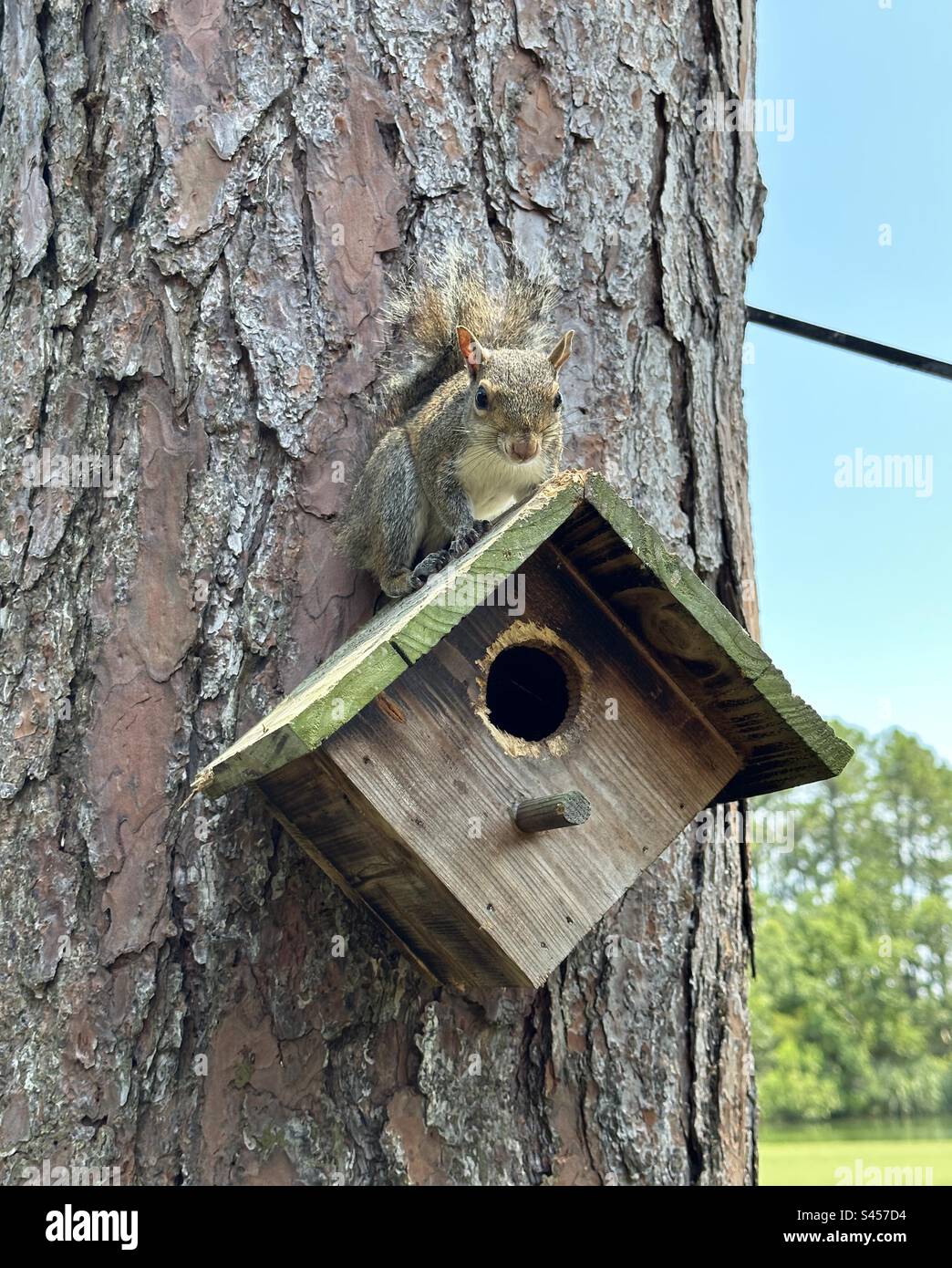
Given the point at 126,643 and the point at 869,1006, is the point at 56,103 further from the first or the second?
the point at 869,1006

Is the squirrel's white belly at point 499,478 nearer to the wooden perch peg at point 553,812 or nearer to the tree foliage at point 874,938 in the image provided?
the wooden perch peg at point 553,812

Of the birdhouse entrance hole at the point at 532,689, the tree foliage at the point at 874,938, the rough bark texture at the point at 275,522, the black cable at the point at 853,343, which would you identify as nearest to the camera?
the birdhouse entrance hole at the point at 532,689

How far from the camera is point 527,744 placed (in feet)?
5.97

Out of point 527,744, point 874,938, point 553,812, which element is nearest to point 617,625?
point 527,744

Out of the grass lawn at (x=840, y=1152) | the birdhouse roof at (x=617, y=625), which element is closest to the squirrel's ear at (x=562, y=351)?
the birdhouse roof at (x=617, y=625)

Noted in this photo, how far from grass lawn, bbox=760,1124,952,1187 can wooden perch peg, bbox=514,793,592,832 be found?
1094 centimetres

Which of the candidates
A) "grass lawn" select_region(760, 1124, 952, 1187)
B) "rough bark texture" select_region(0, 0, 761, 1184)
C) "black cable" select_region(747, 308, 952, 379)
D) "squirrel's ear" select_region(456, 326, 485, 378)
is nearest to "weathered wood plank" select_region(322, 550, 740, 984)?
"rough bark texture" select_region(0, 0, 761, 1184)

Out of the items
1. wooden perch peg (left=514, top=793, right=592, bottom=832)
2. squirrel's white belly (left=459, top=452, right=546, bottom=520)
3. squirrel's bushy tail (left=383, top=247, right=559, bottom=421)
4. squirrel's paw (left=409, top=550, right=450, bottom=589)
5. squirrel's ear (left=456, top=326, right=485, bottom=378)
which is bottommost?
wooden perch peg (left=514, top=793, right=592, bottom=832)

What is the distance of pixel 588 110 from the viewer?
243cm

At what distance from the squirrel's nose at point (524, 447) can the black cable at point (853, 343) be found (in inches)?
36.8

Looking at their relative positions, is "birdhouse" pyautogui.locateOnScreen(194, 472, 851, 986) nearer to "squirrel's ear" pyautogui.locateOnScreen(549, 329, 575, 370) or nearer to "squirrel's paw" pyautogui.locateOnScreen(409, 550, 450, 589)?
"squirrel's paw" pyautogui.locateOnScreen(409, 550, 450, 589)

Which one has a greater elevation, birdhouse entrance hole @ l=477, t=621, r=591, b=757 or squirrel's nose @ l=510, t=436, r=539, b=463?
squirrel's nose @ l=510, t=436, r=539, b=463

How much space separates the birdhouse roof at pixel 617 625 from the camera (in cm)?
158

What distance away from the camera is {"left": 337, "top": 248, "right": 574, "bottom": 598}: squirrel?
220 centimetres
